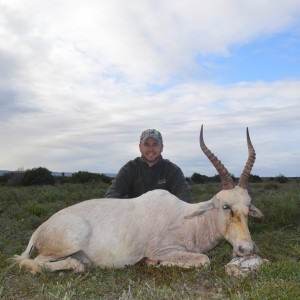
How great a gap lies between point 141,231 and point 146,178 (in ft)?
7.22

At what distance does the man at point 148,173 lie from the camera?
7.50 m

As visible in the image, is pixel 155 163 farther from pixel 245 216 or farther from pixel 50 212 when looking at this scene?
pixel 50 212

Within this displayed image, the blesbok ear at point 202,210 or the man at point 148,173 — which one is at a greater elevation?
the man at point 148,173

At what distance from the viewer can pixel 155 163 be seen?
7.61 meters

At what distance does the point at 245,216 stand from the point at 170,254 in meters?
0.95

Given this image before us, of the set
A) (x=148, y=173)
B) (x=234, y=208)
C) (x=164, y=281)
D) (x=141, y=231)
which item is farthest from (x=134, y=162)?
(x=164, y=281)

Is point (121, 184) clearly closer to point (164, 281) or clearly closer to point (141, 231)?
point (141, 231)

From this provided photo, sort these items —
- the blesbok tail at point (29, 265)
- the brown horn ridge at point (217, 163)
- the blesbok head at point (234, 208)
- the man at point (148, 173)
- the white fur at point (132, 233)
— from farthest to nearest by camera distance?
1. the man at point (148, 173)
2. the brown horn ridge at point (217, 163)
3. the white fur at point (132, 233)
4. the blesbok tail at point (29, 265)
5. the blesbok head at point (234, 208)

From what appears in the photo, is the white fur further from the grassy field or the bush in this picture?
the bush

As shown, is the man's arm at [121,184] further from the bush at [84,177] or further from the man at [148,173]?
the bush at [84,177]

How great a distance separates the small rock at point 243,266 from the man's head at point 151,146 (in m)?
3.10

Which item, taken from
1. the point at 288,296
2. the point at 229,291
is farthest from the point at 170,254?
the point at 288,296

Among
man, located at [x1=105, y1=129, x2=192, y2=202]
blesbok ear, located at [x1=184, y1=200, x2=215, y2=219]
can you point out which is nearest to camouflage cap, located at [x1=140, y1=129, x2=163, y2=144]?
man, located at [x1=105, y1=129, x2=192, y2=202]

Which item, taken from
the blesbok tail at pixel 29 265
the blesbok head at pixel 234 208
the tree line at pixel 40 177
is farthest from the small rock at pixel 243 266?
the tree line at pixel 40 177
